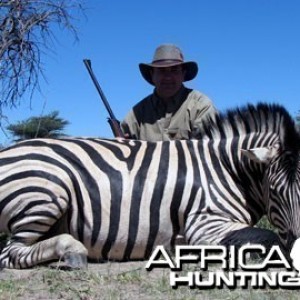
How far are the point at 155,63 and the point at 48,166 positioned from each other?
1.90m

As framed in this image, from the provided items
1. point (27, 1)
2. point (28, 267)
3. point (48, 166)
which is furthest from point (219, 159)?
point (27, 1)

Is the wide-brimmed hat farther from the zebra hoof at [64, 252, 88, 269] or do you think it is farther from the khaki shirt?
the zebra hoof at [64, 252, 88, 269]

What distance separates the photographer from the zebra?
10.5 feet

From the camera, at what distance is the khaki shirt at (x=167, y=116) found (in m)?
4.79

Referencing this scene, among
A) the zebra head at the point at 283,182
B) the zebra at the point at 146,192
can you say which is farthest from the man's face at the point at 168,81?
the zebra head at the point at 283,182

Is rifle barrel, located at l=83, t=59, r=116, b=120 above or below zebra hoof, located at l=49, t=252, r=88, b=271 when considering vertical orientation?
above

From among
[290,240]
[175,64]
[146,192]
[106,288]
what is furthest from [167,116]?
[106,288]

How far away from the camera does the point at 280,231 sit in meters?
3.18

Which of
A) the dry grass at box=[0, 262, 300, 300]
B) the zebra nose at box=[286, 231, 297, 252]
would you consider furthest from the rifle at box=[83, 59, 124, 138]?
the dry grass at box=[0, 262, 300, 300]

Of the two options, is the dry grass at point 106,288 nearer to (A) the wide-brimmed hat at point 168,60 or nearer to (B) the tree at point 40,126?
(A) the wide-brimmed hat at point 168,60

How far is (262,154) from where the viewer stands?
3293 mm

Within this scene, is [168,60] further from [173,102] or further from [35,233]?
[35,233]

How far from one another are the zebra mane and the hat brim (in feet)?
4.13

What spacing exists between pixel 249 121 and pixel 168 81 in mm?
1401
